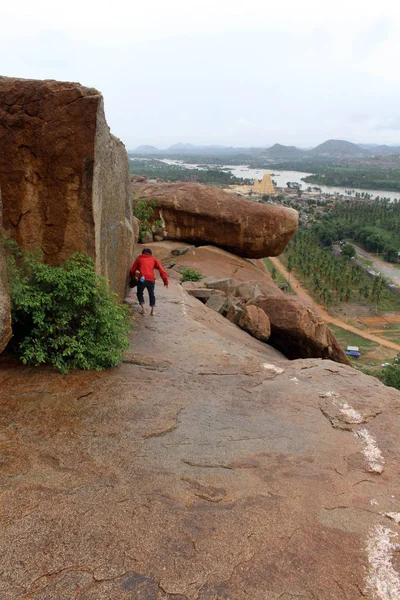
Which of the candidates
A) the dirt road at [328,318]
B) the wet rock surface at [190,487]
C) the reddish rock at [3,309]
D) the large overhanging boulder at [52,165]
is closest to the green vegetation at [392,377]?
the dirt road at [328,318]

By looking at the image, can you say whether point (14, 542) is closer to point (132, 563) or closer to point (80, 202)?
point (132, 563)

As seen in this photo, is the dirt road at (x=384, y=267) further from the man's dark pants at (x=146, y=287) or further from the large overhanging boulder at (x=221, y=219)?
the man's dark pants at (x=146, y=287)

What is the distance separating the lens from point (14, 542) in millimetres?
3014

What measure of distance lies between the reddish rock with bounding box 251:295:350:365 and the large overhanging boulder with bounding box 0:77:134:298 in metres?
6.10

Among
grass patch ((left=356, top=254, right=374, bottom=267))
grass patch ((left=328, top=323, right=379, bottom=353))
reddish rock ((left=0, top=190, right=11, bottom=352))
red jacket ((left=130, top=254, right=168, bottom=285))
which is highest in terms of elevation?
reddish rock ((left=0, top=190, right=11, bottom=352))

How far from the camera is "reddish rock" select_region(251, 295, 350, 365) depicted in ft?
36.0

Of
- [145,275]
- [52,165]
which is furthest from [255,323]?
[52,165]

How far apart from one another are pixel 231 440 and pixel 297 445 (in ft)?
2.25

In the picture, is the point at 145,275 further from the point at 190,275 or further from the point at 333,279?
the point at 333,279

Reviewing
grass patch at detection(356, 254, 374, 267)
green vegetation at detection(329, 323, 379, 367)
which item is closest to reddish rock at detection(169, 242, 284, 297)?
green vegetation at detection(329, 323, 379, 367)

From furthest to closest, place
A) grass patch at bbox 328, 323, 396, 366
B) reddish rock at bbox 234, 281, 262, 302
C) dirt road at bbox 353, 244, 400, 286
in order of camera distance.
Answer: dirt road at bbox 353, 244, 400, 286 < grass patch at bbox 328, 323, 396, 366 < reddish rock at bbox 234, 281, 262, 302

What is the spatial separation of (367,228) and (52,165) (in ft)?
236

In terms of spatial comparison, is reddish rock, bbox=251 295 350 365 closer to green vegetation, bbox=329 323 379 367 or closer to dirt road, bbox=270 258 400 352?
dirt road, bbox=270 258 400 352

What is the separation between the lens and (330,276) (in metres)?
47.3
